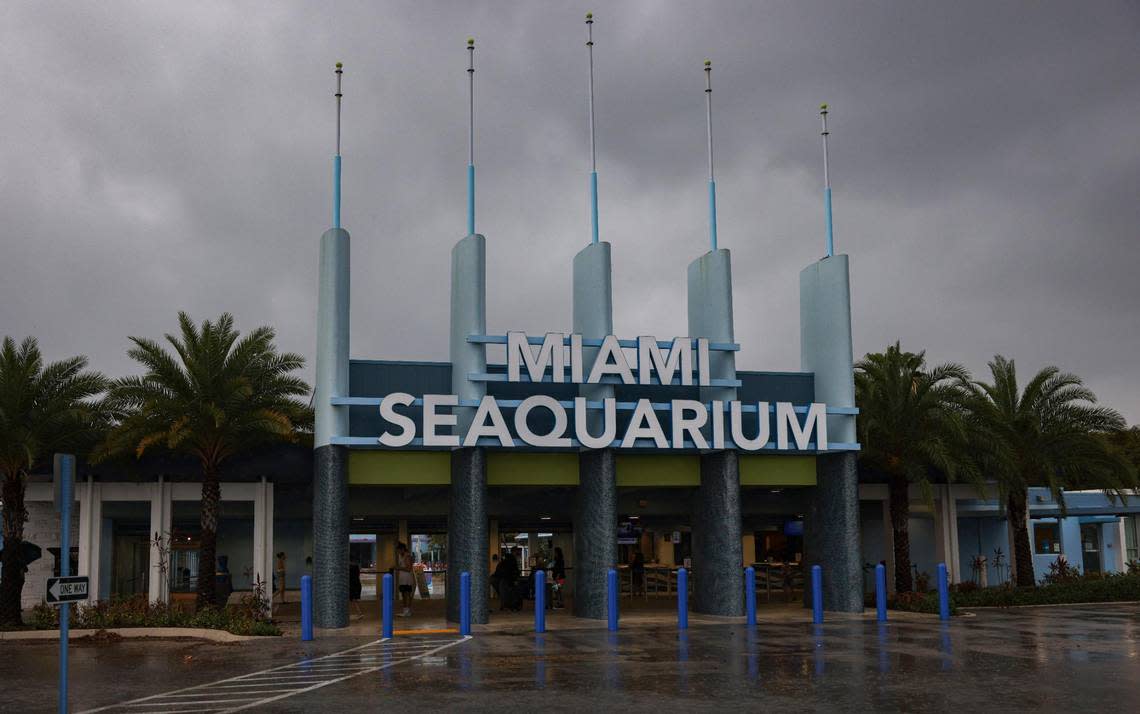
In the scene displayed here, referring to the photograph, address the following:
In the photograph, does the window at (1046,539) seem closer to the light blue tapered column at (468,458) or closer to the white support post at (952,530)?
the white support post at (952,530)

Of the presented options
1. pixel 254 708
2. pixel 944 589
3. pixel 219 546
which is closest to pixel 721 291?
pixel 944 589

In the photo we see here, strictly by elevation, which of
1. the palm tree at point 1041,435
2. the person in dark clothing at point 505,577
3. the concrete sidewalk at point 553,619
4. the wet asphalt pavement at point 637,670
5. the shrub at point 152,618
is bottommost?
the concrete sidewalk at point 553,619

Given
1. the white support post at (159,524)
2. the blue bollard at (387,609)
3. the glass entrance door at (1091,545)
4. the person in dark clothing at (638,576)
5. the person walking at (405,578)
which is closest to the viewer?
the blue bollard at (387,609)

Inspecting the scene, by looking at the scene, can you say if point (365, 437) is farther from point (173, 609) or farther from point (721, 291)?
point (721, 291)

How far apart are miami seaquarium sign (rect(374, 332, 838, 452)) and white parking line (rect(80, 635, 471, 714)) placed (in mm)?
5338

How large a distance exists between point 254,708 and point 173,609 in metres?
12.3

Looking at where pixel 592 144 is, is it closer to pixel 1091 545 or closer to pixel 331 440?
pixel 331 440

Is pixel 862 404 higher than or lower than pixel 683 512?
higher

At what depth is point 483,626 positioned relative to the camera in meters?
24.0

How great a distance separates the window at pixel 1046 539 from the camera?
41.2 metres

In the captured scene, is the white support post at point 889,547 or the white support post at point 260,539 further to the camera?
the white support post at point 889,547

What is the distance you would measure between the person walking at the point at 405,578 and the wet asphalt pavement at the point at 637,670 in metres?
5.08

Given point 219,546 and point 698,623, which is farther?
point 219,546

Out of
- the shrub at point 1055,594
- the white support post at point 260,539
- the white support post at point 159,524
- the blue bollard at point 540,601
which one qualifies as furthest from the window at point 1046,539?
the white support post at point 159,524
